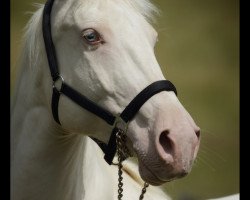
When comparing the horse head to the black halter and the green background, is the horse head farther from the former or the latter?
the green background

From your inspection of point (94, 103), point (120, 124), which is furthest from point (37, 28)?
point (120, 124)

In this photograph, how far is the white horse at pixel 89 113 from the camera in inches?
80.4

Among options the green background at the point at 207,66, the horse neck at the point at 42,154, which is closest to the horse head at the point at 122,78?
the horse neck at the point at 42,154

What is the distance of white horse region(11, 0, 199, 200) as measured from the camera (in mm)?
2043

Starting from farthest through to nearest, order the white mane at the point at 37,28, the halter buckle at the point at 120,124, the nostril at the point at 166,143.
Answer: the white mane at the point at 37,28
the halter buckle at the point at 120,124
the nostril at the point at 166,143

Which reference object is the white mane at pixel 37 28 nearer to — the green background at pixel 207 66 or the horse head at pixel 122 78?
the horse head at pixel 122 78

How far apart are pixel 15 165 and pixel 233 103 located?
7.97 m

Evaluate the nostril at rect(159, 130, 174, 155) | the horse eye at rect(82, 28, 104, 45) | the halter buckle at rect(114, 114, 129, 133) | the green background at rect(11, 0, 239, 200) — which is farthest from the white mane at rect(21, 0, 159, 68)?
the green background at rect(11, 0, 239, 200)

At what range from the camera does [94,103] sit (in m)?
2.21

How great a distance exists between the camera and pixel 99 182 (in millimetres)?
2541

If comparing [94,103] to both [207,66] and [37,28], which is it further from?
[207,66]

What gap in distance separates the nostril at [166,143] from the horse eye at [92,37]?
49 cm

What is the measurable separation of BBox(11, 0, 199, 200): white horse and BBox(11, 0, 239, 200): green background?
462cm
